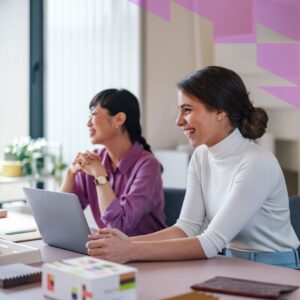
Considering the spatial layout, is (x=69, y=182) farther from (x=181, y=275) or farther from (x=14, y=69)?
(x=14, y=69)

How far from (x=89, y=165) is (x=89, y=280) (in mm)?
1331

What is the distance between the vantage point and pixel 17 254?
66.0 inches

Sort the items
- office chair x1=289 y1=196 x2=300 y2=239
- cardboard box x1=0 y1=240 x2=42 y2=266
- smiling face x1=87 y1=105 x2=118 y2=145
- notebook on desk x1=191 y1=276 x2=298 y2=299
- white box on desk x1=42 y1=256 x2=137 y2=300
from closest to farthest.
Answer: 1. white box on desk x1=42 y1=256 x2=137 y2=300
2. notebook on desk x1=191 y1=276 x2=298 y2=299
3. cardboard box x1=0 y1=240 x2=42 y2=266
4. office chair x1=289 y1=196 x2=300 y2=239
5. smiling face x1=87 y1=105 x2=118 y2=145

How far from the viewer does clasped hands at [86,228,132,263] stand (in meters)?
1.69

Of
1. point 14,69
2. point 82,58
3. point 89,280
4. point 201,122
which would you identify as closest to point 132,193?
point 201,122

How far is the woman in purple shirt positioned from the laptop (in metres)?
0.39

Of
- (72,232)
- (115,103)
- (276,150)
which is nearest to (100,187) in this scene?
(115,103)

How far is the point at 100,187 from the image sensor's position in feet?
8.00

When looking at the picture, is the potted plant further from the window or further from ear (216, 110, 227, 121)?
ear (216, 110, 227, 121)

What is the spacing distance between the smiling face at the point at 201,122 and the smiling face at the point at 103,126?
2.00ft

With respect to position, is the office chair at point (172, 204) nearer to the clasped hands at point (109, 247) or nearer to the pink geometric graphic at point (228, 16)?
the clasped hands at point (109, 247)

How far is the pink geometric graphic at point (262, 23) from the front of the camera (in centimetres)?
379

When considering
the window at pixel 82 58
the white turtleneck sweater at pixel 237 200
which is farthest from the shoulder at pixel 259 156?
the window at pixel 82 58

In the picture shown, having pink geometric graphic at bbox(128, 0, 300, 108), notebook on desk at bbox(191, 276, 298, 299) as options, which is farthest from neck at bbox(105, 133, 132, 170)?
pink geometric graphic at bbox(128, 0, 300, 108)
